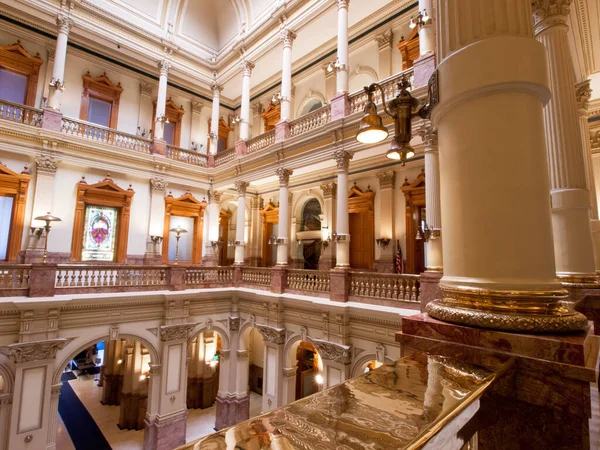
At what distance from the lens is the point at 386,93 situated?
29.1 ft

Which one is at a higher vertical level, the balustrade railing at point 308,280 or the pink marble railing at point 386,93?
the pink marble railing at point 386,93

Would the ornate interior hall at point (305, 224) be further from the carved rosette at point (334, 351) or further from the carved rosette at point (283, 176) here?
the carved rosette at point (283, 176)

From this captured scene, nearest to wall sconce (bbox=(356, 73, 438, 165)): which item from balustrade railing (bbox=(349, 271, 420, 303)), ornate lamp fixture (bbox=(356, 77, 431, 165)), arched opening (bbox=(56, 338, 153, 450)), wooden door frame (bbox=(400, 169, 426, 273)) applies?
ornate lamp fixture (bbox=(356, 77, 431, 165))

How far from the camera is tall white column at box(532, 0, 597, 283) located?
4359 mm

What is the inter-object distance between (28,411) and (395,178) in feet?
43.2

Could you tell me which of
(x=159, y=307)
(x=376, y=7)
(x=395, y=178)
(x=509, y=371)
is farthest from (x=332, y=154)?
(x=509, y=371)

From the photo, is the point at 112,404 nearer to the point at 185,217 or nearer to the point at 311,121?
the point at 185,217

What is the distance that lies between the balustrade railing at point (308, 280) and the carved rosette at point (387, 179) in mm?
4763

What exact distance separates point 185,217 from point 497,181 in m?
15.2

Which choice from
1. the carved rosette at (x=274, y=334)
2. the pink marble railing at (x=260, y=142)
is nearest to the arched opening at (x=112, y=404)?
the carved rosette at (x=274, y=334)

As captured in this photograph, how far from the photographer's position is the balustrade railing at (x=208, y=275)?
11758 mm

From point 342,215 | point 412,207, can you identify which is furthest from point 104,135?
point 412,207

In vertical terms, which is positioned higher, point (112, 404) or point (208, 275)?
point (208, 275)

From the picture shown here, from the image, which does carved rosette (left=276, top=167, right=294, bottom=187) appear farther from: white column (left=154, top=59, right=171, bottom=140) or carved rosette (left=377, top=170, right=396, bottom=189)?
white column (left=154, top=59, right=171, bottom=140)
